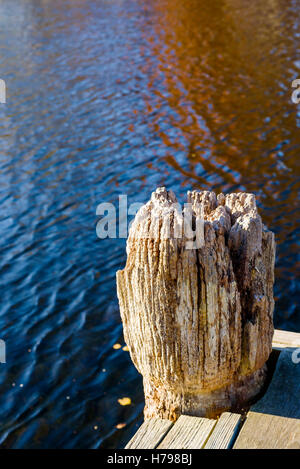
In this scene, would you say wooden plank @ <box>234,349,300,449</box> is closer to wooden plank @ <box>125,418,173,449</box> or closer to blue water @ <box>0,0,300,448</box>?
wooden plank @ <box>125,418,173,449</box>

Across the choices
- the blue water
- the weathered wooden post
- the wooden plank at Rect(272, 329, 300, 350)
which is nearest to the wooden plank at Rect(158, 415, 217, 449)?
the weathered wooden post

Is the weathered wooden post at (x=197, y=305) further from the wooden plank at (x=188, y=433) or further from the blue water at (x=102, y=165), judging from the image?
the blue water at (x=102, y=165)

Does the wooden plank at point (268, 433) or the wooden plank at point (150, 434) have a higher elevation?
the wooden plank at point (268, 433)

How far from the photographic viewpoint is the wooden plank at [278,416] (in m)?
2.99

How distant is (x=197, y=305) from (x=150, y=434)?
0.78 m

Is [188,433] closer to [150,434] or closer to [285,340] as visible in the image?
[150,434]

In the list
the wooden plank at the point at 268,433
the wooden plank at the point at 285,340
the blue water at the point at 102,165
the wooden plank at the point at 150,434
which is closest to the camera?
the wooden plank at the point at 268,433

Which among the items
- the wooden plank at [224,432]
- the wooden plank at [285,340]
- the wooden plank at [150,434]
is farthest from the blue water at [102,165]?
the wooden plank at [224,432]

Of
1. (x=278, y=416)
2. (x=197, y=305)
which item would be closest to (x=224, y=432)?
(x=278, y=416)

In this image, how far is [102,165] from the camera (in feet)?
38.8

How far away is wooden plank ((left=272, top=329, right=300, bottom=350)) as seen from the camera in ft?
13.6

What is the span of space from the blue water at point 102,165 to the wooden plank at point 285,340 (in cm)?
196
